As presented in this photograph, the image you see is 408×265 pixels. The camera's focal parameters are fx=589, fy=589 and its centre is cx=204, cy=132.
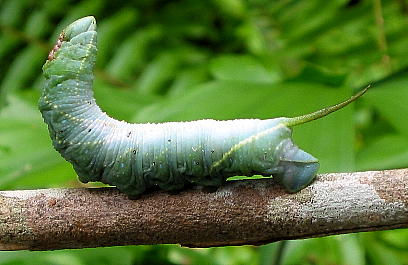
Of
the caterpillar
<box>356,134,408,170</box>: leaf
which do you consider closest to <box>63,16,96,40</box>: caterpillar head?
the caterpillar

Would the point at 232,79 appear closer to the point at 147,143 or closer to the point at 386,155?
the point at 386,155

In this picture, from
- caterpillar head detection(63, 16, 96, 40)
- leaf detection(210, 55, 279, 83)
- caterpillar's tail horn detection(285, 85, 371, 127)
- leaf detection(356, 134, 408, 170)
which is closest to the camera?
caterpillar's tail horn detection(285, 85, 371, 127)

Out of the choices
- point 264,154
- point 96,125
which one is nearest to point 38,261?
point 96,125

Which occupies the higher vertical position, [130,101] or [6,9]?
[6,9]

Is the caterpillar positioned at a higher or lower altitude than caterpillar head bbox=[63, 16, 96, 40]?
lower

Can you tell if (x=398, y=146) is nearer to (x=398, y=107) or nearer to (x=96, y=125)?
(x=398, y=107)

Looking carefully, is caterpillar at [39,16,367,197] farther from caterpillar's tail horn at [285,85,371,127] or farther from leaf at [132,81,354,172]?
leaf at [132,81,354,172]

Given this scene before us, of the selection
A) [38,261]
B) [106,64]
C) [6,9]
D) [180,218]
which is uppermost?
[6,9]
